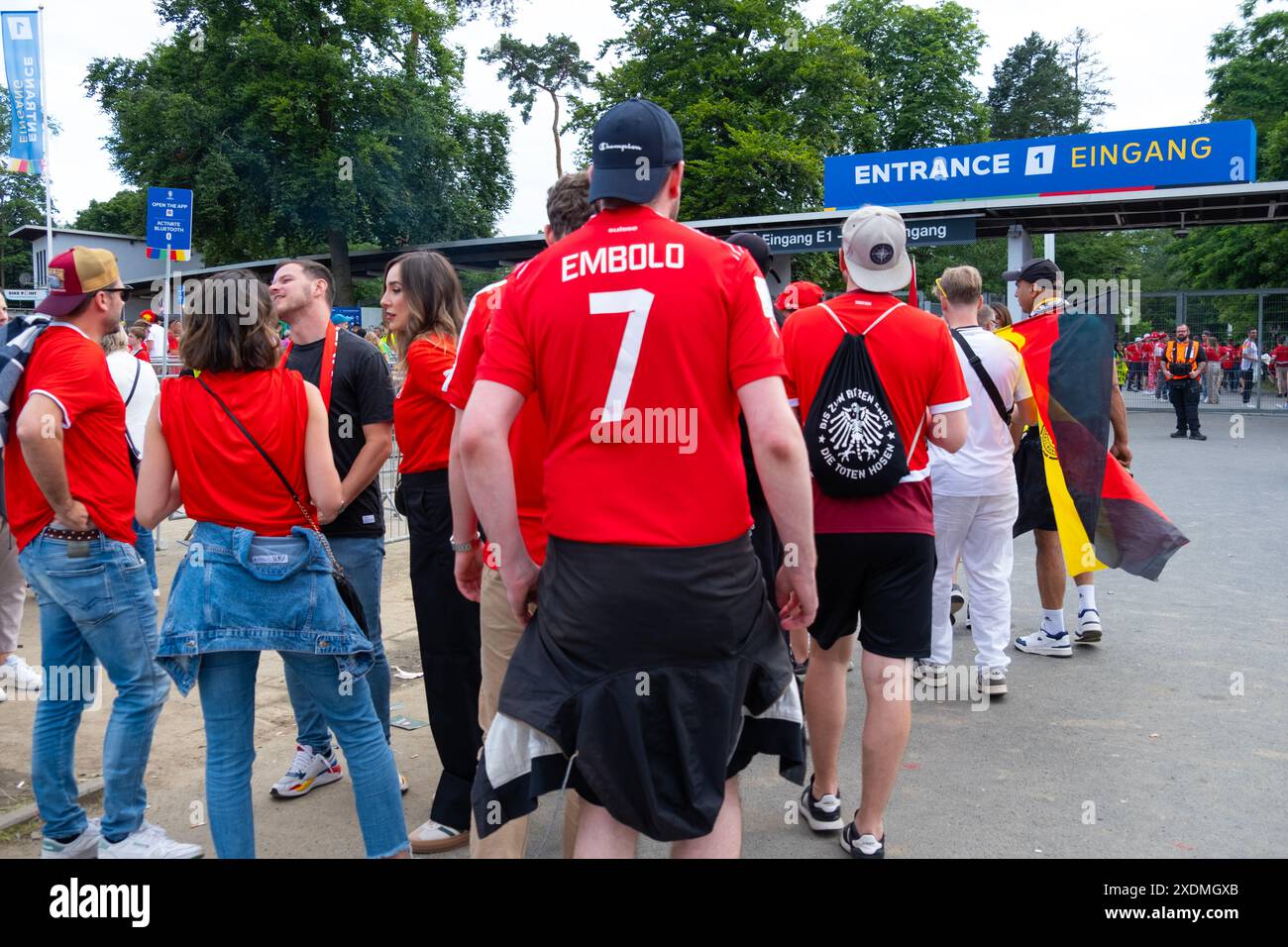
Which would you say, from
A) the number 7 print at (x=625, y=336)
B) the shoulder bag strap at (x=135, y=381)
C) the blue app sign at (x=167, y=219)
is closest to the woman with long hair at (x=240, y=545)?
the number 7 print at (x=625, y=336)

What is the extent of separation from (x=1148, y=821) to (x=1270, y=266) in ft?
105

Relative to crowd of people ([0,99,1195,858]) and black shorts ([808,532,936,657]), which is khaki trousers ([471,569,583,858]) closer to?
crowd of people ([0,99,1195,858])

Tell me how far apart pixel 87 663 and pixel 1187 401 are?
18.0 metres

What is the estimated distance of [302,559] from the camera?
3.07 meters

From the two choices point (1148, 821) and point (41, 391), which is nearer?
point (41, 391)

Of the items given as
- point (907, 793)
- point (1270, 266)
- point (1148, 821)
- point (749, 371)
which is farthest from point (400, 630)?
point (1270, 266)

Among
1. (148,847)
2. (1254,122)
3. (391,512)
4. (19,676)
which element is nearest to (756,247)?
(148,847)

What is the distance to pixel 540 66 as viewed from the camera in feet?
149

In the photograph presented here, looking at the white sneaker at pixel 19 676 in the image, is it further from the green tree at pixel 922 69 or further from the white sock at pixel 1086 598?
the green tree at pixel 922 69

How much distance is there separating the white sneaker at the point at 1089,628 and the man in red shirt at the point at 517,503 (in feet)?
13.5

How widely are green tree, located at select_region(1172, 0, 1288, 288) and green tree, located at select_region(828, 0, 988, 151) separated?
1082 cm

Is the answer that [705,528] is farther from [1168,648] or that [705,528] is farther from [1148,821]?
[1168,648]

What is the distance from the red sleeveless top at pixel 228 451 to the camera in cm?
305

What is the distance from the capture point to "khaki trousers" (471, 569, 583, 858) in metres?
3.02
